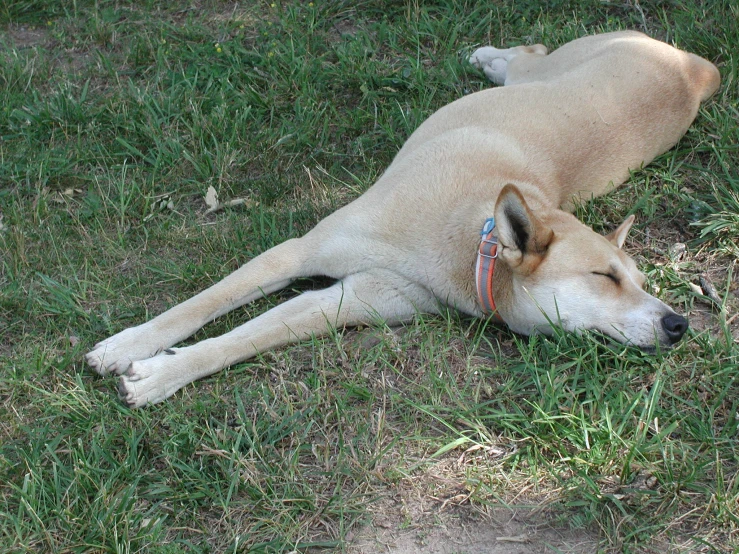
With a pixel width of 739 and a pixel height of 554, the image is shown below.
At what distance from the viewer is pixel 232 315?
3781 mm

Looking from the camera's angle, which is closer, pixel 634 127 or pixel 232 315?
pixel 232 315

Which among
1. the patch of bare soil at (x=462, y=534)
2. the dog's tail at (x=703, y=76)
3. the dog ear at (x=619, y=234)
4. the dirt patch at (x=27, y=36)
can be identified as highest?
the dirt patch at (x=27, y=36)

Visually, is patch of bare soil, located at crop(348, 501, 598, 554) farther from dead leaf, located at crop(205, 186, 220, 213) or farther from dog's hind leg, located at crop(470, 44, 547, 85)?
dog's hind leg, located at crop(470, 44, 547, 85)

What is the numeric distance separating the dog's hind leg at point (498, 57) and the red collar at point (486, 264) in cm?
188

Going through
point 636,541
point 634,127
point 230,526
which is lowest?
point 636,541

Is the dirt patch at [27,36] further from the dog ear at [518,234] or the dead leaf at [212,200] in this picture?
the dog ear at [518,234]

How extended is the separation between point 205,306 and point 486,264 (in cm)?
127

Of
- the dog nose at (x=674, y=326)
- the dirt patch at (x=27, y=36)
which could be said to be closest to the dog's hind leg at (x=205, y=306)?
the dog nose at (x=674, y=326)

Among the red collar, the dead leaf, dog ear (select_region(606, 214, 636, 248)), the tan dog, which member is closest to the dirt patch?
the dead leaf

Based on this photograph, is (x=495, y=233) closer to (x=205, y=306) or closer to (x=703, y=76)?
(x=205, y=306)

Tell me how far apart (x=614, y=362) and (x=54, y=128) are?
3.58 m

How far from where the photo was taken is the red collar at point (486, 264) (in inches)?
133

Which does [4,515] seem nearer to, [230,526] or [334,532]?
[230,526]

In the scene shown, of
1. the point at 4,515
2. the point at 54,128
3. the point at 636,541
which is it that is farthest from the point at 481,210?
the point at 54,128
